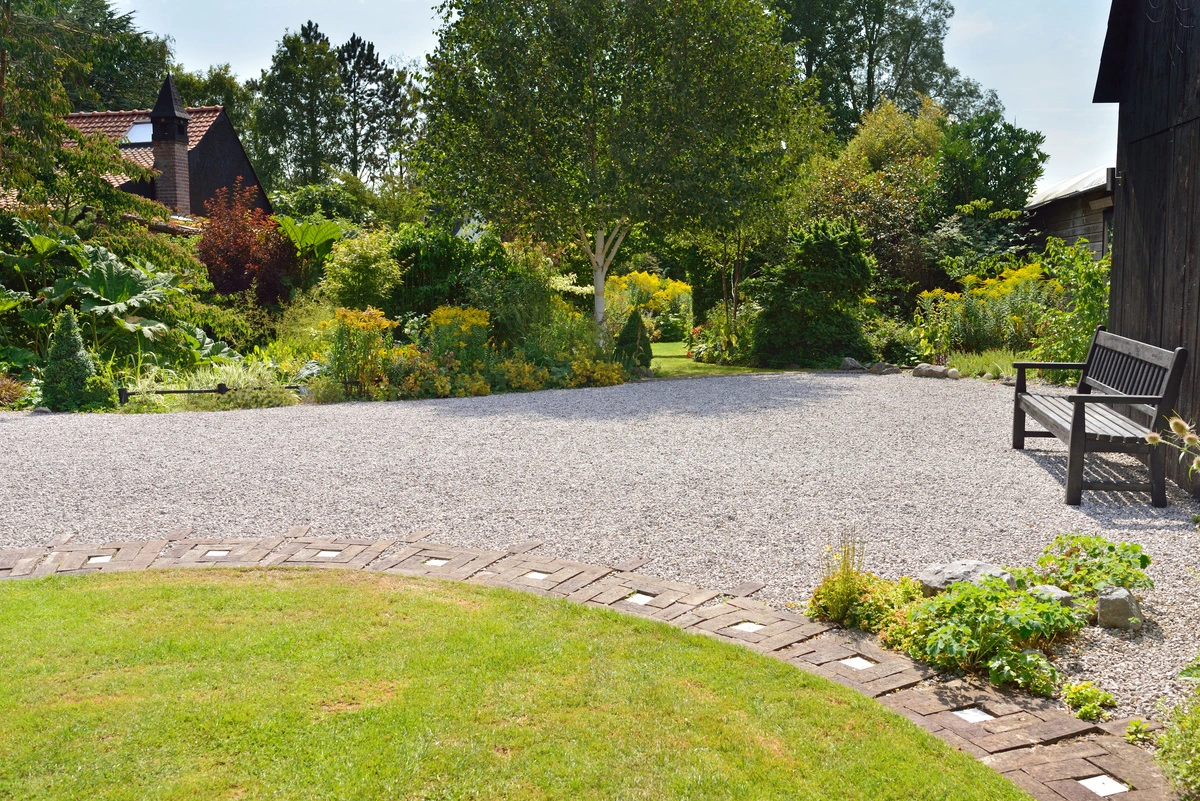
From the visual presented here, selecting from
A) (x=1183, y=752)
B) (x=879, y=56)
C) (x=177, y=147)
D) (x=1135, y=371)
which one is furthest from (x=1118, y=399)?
(x=879, y=56)

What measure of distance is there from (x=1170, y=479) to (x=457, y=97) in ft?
37.3

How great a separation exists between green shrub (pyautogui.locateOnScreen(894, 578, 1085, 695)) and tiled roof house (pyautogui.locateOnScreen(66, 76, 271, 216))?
22520mm

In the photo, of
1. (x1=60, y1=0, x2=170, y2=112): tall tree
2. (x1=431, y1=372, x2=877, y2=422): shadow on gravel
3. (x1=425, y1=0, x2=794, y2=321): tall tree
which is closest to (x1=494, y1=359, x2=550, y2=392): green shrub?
(x1=431, y1=372, x2=877, y2=422): shadow on gravel

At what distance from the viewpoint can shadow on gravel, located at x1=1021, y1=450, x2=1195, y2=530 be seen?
564cm

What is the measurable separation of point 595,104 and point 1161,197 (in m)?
9.13

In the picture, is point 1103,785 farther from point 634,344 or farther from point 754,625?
point 634,344

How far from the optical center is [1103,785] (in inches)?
109

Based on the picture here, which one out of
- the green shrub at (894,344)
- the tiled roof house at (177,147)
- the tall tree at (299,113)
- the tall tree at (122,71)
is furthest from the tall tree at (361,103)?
the green shrub at (894,344)

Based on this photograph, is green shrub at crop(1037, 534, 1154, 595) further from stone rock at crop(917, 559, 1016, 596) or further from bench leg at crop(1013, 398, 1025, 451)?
bench leg at crop(1013, 398, 1025, 451)

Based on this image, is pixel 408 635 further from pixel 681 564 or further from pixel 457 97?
pixel 457 97

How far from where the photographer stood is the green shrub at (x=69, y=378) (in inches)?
419

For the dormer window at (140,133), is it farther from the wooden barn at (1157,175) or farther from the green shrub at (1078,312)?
the wooden barn at (1157,175)

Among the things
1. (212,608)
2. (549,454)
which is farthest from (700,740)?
(549,454)

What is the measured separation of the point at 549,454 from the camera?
7.87 meters
